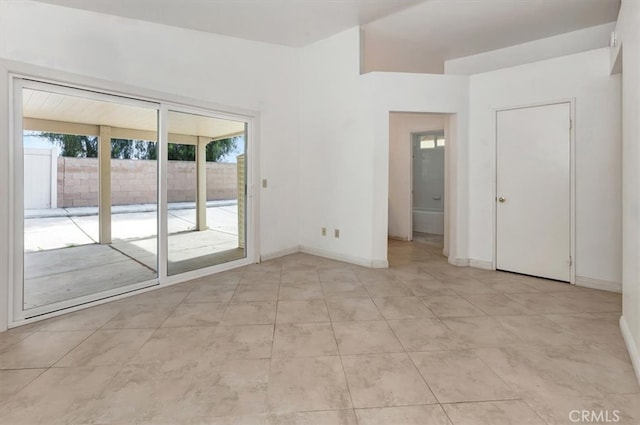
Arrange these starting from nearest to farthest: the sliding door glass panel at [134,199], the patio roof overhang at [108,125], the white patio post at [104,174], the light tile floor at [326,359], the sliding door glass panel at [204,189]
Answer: the light tile floor at [326,359]
the patio roof overhang at [108,125]
the sliding door glass panel at [204,189]
the sliding door glass panel at [134,199]
the white patio post at [104,174]

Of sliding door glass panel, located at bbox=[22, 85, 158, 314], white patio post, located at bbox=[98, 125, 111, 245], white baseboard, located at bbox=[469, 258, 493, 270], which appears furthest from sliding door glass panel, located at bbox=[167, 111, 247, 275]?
white baseboard, located at bbox=[469, 258, 493, 270]

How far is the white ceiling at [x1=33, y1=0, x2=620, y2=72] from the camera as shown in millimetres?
3209

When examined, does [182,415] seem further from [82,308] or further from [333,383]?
[82,308]

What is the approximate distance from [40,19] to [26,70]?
0.52m

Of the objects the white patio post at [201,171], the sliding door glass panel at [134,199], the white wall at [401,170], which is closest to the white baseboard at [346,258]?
the white patio post at [201,171]

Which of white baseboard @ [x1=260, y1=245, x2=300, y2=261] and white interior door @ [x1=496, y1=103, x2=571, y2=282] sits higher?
white interior door @ [x1=496, y1=103, x2=571, y2=282]

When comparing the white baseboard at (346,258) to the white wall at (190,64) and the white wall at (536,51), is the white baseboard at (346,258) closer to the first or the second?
the white wall at (190,64)

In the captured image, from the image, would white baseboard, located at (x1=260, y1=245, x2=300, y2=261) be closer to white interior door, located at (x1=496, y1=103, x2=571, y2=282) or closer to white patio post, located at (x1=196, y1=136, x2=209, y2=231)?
white patio post, located at (x1=196, y1=136, x2=209, y2=231)

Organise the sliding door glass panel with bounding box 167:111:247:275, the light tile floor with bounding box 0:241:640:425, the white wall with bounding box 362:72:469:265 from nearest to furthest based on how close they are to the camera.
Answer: the light tile floor with bounding box 0:241:640:425 < the sliding door glass panel with bounding box 167:111:247:275 < the white wall with bounding box 362:72:469:265

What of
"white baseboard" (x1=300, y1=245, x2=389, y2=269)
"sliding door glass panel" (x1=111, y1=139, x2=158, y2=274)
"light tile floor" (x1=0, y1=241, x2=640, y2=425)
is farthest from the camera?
"sliding door glass panel" (x1=111, y1=139, x2=158, y2=274)

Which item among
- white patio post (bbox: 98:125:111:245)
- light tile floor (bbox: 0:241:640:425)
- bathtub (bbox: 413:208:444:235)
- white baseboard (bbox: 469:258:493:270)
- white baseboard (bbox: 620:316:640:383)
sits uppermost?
white patio post (bbox: 98:125:111:245)

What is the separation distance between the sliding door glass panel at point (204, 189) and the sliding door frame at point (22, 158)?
201 millimetres

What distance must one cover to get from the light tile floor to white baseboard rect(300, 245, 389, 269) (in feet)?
2.83

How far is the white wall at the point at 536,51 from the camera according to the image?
3848 millimetres
